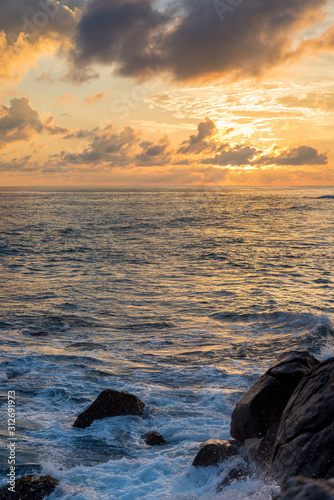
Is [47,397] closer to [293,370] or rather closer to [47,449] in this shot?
[47,449]

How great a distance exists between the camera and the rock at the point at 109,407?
360 inches

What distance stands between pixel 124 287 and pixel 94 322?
5.52 metres

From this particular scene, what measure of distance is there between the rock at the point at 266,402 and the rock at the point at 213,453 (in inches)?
15.6

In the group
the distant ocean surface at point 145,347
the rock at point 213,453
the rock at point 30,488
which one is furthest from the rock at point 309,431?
the rock at point 30,488

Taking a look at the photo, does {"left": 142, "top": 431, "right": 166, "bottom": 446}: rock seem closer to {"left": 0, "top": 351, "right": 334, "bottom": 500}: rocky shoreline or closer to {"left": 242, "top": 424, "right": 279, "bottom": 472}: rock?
{"left": 0, "top": 351, "right": 334, "bottom": 500}: rocky shoreline

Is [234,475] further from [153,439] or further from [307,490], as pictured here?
[307,490]

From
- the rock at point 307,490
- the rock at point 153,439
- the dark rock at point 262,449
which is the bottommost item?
the rock at point 153,439

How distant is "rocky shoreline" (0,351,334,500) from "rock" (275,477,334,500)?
2272 millimetres

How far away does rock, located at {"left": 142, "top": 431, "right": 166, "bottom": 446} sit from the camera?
27.9 feet

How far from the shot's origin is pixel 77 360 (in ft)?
41.4

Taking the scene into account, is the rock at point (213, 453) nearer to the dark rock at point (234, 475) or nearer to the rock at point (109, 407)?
the dark rock at point (234, 475)

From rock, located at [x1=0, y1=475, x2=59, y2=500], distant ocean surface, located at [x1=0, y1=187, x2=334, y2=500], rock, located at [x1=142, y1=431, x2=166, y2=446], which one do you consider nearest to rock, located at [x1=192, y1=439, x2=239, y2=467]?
distant ocean surface, located at [x1=0, y1=187, x2=334, y2=500]

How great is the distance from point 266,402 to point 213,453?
1.30 metres

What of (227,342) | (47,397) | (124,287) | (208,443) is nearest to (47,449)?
(47,397)
